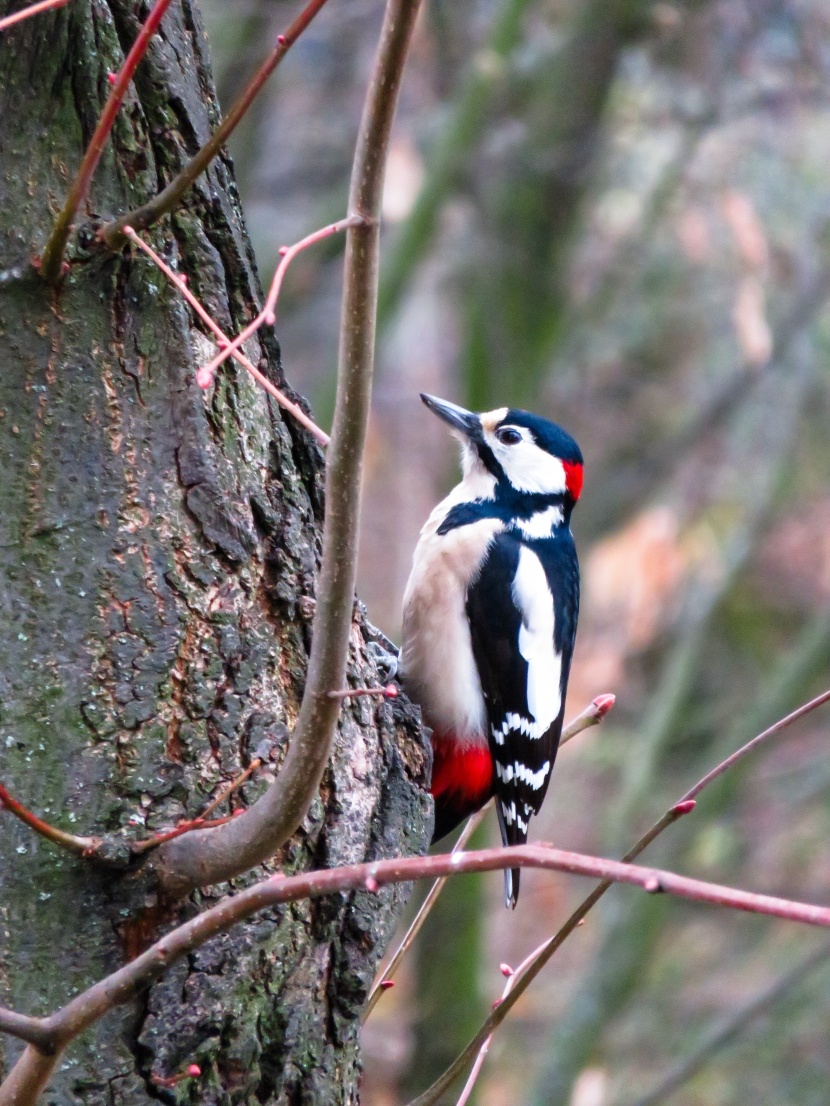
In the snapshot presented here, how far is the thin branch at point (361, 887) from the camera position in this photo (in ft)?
3.23

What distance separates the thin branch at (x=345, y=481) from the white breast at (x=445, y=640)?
1630 millimetres

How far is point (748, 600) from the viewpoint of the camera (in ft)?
30.6

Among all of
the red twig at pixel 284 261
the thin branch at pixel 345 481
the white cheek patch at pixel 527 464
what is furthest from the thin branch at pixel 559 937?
the white cheek patch at pixel 527 464

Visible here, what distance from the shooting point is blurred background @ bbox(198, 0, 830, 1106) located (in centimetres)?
629

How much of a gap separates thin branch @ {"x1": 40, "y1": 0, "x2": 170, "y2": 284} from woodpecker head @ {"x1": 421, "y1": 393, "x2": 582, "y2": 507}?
6.39 ft

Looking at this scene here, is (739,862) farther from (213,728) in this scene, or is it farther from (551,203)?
(213,728)

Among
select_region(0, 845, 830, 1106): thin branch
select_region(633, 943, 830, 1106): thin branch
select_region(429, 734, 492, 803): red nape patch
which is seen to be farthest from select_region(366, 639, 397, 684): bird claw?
select_region(633, 943, 830, 1106): thin branch

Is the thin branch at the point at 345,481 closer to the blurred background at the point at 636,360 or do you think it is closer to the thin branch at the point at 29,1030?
the thin branch at the point at 29,1030

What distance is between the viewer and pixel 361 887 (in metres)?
1.22

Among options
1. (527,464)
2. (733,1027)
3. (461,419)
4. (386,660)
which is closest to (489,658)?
(386,660)

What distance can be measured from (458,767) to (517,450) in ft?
3.01

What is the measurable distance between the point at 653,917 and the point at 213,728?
5115 mm

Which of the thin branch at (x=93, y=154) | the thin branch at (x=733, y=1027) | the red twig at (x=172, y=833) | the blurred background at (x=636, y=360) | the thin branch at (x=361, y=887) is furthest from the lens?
Answer: the blurred background at (x=636, y=360)

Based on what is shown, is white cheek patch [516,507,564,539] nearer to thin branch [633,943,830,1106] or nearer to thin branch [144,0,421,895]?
thin branch [144,0,421,895]
